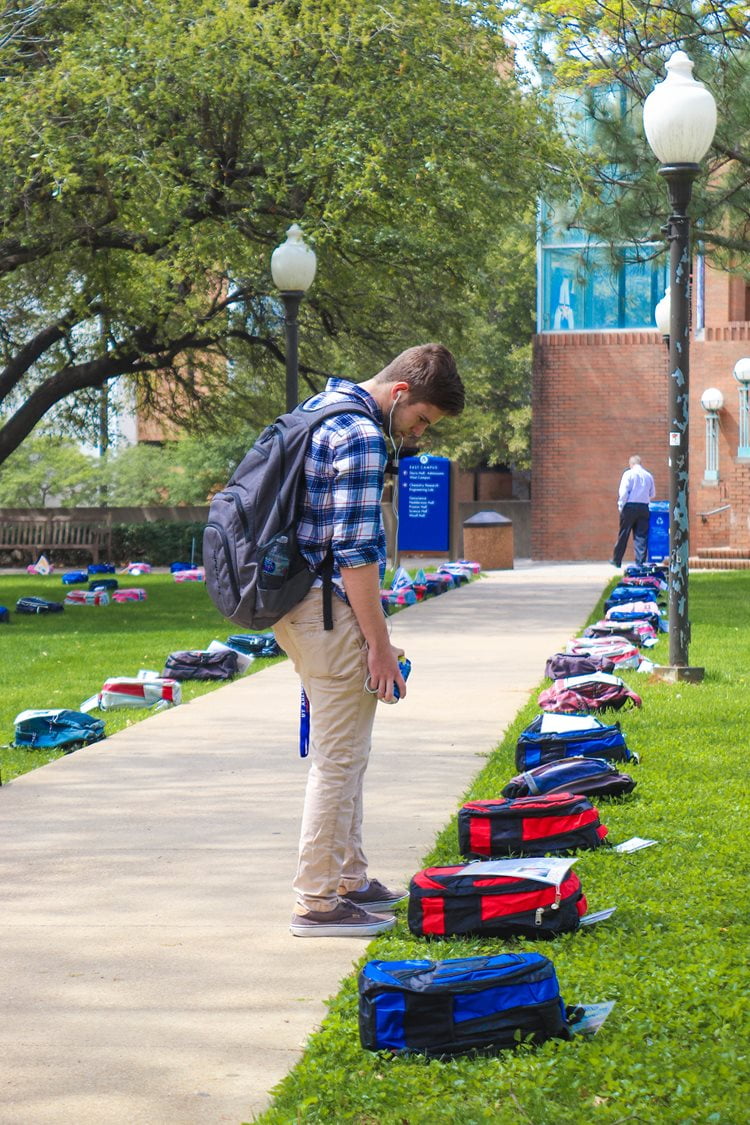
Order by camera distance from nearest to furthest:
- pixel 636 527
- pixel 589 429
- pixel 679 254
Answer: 1. pixel 679 254
2. pixel 636 527
3. pixel 589 429

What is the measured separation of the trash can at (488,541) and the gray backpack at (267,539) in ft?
74.4

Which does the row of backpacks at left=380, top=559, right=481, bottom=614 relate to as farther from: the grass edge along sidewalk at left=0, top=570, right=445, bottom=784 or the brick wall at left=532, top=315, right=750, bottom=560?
the brick wall at left=532, top=315, right=750, bottom=560

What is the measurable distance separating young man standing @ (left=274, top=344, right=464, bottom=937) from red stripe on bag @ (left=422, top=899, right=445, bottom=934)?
205 millimetres

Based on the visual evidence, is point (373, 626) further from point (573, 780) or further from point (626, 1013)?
point (573, 780)

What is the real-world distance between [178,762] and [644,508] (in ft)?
55.6

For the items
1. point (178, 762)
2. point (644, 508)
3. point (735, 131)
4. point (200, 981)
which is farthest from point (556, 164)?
point (200, 981)

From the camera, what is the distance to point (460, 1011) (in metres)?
3.69

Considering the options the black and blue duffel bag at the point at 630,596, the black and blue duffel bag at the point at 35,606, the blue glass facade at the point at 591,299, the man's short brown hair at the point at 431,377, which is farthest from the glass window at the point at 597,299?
the man's short brown hair at the point at 431,377

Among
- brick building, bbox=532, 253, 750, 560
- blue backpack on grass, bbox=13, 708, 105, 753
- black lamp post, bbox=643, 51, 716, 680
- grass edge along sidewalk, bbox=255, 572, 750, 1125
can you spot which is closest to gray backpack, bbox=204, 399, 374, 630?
grass edge along sidewalk, bbox=255, 572, 750, 1125

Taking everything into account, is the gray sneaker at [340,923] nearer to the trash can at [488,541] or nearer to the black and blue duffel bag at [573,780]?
the black and blue duffel bag at [573,780]

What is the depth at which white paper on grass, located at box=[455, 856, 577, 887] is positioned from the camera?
4590 mm

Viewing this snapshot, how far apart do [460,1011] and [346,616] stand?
142 centimetres

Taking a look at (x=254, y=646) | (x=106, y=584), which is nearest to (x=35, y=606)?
(x=106, y=584)

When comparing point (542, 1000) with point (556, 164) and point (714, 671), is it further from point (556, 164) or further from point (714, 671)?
point (556, 164)
